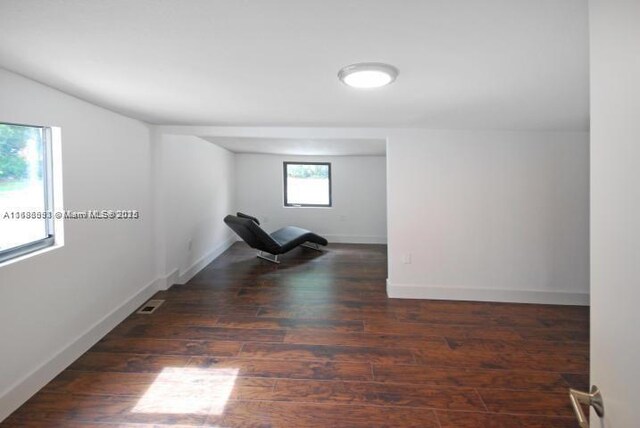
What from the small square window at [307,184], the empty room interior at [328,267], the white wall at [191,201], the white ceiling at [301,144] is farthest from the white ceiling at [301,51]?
the small square window at [307,184]

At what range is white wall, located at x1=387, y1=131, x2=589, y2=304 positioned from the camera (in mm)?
3320

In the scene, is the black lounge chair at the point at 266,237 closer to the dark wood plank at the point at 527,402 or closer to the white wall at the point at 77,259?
the white wall at the point at 77,259

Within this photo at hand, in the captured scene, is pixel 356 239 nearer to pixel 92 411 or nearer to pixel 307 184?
pixel 307 184

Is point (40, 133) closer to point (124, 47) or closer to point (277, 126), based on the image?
point (124, 47)

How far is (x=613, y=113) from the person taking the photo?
634 millimetres

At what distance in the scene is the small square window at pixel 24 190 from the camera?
182 centimetres

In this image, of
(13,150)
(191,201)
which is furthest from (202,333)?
(191,201)

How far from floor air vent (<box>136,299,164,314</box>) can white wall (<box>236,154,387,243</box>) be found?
11.2 feet

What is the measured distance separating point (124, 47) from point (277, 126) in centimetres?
206

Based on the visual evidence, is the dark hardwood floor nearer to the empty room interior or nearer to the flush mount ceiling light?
the empty room interior

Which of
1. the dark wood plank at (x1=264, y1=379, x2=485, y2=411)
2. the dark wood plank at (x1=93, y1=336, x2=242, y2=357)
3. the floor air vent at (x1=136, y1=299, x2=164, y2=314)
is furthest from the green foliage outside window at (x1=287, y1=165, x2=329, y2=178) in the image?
the dark wood plank at (x1=264, y1=379, x2=485, y2=411)

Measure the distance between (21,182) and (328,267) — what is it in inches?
141

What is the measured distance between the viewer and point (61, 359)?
2.14 metres

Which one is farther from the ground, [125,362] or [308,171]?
[308,171]
